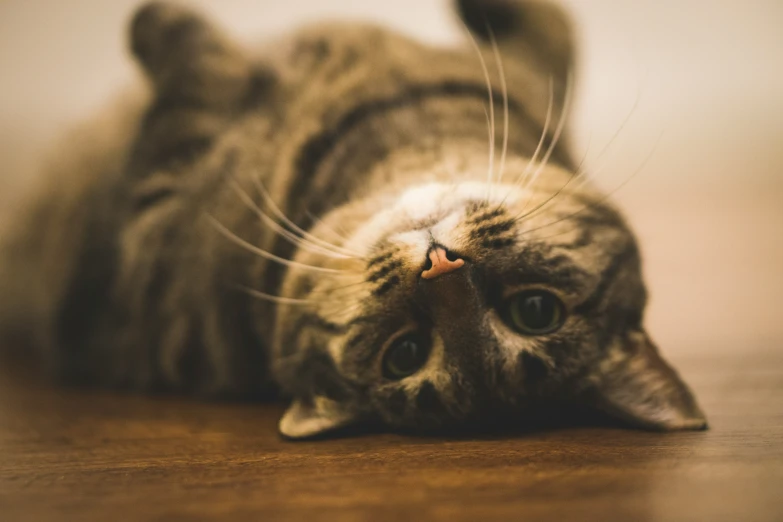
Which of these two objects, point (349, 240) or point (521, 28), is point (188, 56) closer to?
point (349, 240)

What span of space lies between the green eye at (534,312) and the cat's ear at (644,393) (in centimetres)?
9

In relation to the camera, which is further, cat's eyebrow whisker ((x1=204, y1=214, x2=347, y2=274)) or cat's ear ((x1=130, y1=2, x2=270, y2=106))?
cat's ear ((x1=130, y1=2, x2=270, y2=106))

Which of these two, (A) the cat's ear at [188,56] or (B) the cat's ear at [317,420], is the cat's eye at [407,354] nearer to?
(B) the cat's ear at [317,420]

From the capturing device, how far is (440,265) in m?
0.80

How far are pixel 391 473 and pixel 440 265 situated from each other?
244 millimetres

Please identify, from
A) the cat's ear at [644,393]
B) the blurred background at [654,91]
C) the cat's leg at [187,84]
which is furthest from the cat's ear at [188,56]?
the cat's ear at [644,393]

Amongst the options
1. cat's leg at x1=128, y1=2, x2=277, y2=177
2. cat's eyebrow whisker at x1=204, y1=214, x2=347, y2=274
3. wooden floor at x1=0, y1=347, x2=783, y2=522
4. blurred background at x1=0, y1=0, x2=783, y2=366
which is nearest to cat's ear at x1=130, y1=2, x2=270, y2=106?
cat's leg at x1=128, y1=2, x2=277, y2=177

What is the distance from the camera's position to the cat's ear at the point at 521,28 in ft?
4.74

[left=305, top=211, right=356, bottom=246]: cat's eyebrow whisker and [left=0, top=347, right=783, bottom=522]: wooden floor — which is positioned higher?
[left=305, top=211, right=356, bottom=246]: cat's eyebrow whisker

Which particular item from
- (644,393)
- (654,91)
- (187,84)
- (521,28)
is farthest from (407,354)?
(654,91)

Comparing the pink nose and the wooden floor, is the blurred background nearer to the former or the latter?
the wooden floor

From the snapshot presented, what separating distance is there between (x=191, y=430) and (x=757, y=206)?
246 cm

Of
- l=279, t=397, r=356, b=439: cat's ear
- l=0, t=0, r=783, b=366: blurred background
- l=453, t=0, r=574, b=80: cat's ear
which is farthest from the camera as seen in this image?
l=0, t=0, r=783, b=366: blurred background

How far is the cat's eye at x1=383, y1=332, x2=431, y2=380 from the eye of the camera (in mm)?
884
